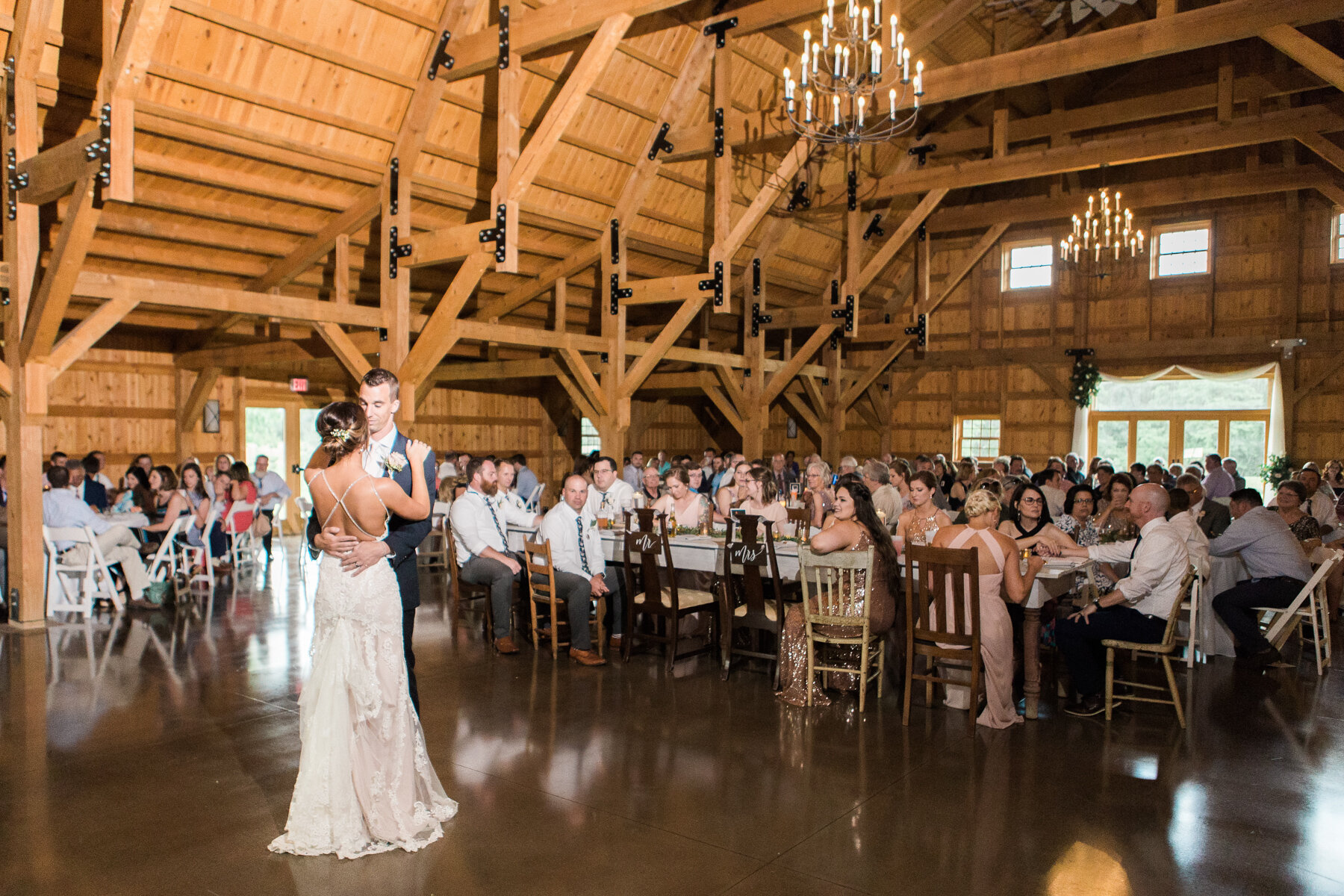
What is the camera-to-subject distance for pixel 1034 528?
5707 millimetres

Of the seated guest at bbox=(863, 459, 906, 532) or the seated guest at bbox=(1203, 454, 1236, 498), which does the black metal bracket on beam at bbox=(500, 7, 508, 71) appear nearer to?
the seated guest at bbox=(863, 459, 906, 532)

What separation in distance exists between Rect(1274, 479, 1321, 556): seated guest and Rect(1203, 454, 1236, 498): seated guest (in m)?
5.04

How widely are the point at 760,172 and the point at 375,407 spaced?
10283mm

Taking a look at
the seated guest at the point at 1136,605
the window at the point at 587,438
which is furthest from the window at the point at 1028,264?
the seated guest at the point at 1136,605

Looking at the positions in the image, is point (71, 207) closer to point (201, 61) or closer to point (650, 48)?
point (201, 61)

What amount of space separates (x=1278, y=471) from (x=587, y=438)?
37.0ft

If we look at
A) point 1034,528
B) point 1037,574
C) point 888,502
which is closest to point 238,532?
point 888,502

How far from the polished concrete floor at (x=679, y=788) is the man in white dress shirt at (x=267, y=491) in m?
4.21

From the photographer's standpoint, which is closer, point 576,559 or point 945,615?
point 945,615

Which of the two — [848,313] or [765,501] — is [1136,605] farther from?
[848,313]

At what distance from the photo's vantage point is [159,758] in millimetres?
4031

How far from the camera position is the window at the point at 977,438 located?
16.7m

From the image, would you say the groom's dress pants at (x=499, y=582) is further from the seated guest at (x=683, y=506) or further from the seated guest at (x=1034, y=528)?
the seated guest at (x=1034, y=528)

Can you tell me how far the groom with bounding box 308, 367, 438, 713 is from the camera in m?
3.05
